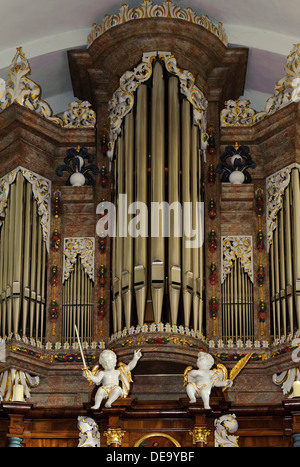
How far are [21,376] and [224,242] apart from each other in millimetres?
3655

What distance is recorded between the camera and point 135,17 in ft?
70.8

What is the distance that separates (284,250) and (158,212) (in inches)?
76.1

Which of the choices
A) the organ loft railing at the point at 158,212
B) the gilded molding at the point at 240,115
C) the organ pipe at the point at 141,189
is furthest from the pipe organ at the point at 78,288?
the gilded molding at the point at 240,115

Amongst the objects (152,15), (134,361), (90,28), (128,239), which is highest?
(90,28)

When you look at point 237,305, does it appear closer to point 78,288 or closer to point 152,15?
point 78,288

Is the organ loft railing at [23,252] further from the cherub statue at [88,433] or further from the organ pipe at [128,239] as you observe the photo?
the cherub statue at [88,433]

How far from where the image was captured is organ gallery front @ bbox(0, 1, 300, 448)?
770 inches

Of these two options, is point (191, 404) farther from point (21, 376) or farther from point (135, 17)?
point (135, 17)

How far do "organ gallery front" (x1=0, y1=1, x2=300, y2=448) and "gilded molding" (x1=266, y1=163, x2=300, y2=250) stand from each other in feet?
0.07

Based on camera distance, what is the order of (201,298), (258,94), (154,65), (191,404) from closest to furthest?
(191,404), (201,298), (154,65), (258,94)

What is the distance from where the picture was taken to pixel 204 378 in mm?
19266

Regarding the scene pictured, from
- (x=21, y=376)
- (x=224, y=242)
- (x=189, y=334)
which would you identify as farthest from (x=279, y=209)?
(x=21, y=376)

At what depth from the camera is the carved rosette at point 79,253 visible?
21219mm

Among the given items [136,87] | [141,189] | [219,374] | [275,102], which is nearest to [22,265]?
[141,189]
